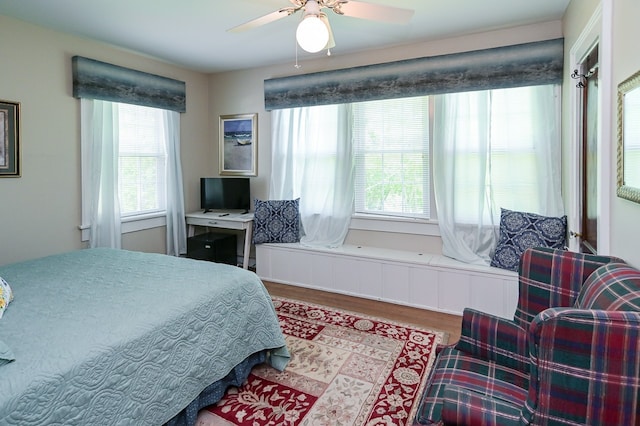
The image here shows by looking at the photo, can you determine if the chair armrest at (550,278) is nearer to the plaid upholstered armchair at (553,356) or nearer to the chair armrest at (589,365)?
the plaid upholstered armchair at (553,356)

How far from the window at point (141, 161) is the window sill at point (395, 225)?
2.44m

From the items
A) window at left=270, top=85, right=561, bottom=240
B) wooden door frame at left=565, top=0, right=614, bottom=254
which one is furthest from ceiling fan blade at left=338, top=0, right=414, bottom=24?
window at left=270, top=85, right=561, bottom=240

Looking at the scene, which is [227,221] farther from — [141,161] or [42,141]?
[42,141]

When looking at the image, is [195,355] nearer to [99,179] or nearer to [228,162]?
[99,179]

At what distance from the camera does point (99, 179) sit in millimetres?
3811

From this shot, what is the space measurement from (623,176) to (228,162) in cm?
435

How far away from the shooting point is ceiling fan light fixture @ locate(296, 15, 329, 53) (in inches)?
78.1

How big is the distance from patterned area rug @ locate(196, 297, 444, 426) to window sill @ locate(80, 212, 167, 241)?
87.3 inches

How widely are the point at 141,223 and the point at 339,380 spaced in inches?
123

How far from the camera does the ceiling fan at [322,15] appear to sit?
2.00m

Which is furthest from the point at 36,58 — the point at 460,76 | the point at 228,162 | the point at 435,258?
the point at 435,258

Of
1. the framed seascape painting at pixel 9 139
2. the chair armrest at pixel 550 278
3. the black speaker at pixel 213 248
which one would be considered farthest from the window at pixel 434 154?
the framed seascape painting at pixel 9 139

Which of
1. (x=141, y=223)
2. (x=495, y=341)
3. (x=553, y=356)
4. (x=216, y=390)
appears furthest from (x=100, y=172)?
(x=553, y=356)

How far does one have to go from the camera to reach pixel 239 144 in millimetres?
5008
